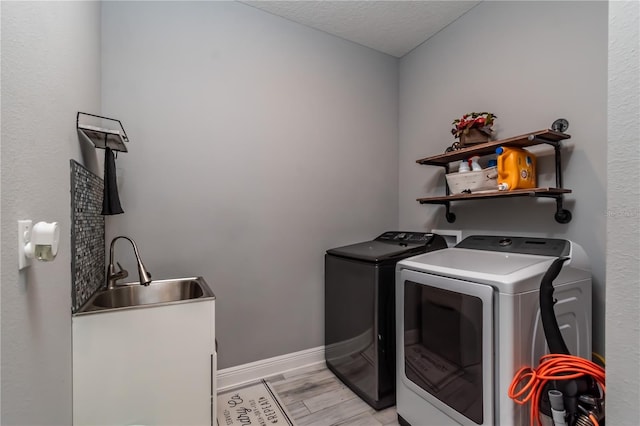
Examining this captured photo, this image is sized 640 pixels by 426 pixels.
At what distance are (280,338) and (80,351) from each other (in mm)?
1297

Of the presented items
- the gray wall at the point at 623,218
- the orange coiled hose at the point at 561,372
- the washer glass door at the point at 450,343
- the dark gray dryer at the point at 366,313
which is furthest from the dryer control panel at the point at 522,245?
the gray wall at the point at 623,218

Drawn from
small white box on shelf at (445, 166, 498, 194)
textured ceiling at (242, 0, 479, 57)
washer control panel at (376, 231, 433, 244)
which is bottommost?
washer control panel at (376, 231, 433, 244)

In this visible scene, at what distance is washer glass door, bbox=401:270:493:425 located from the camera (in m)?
1.21

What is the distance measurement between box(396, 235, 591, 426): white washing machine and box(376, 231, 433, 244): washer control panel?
1.08 ft

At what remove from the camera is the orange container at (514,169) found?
159 cm

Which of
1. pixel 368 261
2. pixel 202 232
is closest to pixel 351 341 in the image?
pixel 368 261

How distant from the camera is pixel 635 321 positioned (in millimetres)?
581

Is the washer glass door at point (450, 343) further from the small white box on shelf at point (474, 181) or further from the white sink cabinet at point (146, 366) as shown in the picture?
the white sink cabinet at point (146, 366)

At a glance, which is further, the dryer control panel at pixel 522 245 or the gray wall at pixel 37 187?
the dryer control panel at pixel 522 245

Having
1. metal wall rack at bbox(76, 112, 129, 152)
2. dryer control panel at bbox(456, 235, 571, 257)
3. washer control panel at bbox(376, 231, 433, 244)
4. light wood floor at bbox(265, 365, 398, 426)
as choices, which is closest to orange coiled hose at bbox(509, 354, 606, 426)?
dryer control panel at bbox(456, 235, 571, 257)

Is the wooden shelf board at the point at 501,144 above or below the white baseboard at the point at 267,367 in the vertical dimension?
above

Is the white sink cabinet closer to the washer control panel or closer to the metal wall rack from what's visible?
the metal wall rack

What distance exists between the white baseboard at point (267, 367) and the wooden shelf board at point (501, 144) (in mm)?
1753

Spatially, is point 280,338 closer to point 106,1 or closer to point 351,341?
point 351,341
